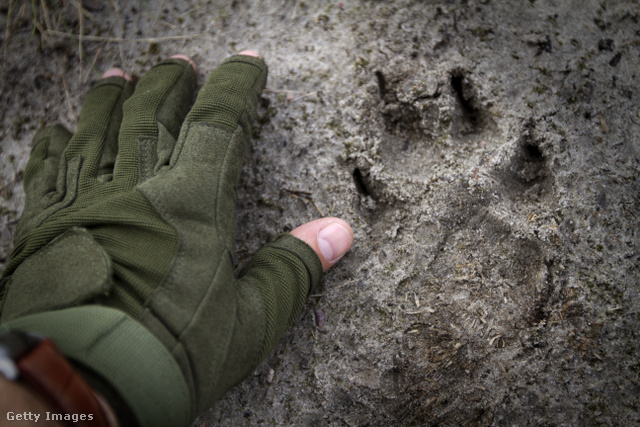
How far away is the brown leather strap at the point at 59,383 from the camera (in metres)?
0.85

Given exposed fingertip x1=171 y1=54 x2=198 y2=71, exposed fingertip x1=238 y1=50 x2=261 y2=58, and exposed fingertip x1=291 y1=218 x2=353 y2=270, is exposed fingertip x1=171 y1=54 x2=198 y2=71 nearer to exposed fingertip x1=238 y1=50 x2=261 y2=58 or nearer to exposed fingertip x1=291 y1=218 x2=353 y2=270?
exposed fingertip x1=238 y1=50 x2=261 y2=58

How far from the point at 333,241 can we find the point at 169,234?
561 millimetres

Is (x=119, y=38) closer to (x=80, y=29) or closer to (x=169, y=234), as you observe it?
(x=80, y=29)

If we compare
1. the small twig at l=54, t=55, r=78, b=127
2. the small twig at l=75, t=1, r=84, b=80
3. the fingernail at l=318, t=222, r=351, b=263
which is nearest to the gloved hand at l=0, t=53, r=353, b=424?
the fingernail at l=318, t=222, r=351, b=263

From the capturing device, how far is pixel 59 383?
2.83 feet

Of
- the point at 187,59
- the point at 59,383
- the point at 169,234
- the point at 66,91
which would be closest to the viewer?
the point at 59,383

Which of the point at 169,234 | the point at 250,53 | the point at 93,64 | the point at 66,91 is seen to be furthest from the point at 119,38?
the point at 169,234

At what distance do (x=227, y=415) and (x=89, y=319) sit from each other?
0.68m

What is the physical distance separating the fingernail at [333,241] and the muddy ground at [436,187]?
0.30 feet

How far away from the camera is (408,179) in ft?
5.23

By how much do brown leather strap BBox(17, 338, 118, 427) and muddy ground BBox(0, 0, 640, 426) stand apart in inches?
26.4

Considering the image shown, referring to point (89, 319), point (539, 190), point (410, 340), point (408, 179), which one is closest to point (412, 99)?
point (408, 179)

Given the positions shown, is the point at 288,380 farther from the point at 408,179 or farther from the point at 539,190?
the point at 539,190

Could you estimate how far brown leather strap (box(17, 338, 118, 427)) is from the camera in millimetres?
848
